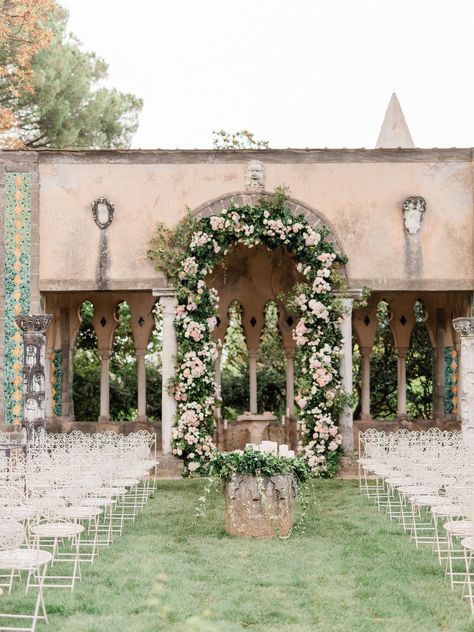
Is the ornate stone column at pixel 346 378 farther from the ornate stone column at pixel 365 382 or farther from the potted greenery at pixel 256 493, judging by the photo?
the potted greenery at pixel 256 493

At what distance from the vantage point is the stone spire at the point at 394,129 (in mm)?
24516

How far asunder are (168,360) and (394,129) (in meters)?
11.1

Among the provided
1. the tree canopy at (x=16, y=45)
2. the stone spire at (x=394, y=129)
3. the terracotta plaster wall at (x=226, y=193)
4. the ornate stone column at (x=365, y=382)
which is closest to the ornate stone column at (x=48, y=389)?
the terracotta plaster wall at (x=226, y=193)

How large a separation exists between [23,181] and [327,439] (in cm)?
707

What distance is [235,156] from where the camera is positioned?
55.6 ft

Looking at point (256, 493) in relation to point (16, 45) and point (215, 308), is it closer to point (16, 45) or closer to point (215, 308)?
point (215, 308)

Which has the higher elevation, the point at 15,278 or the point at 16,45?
the point at 16,45

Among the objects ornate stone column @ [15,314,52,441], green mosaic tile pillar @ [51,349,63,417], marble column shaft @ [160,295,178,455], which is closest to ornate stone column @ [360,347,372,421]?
marble column shaft @ [160,295,178,455]

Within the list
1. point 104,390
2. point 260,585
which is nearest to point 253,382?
point 104,390

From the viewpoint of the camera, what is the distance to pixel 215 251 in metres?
16.6

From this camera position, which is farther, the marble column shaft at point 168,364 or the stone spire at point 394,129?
the stone spire at point 394,129

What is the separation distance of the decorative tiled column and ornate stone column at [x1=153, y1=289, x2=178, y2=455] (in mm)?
2385

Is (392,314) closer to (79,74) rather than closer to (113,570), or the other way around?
(79,74)

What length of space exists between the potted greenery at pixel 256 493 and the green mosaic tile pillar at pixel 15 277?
685 cm
